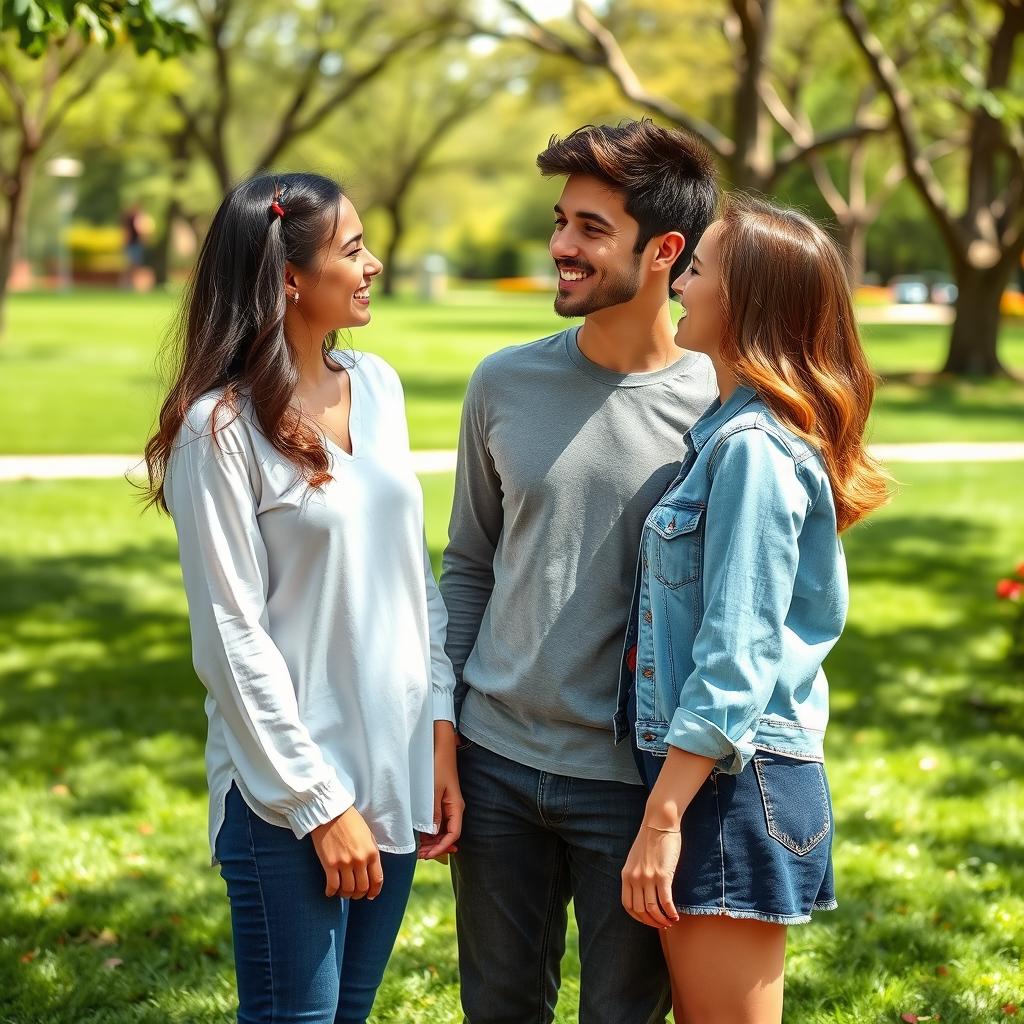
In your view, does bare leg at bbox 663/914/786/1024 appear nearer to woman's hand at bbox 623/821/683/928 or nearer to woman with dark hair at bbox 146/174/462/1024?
woman's hand at bbox 623/821/683/928

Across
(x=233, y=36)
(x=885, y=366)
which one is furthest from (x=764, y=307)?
(x=233, y=36)

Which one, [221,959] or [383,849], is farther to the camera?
[221,959]

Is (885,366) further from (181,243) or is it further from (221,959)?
(181,243)

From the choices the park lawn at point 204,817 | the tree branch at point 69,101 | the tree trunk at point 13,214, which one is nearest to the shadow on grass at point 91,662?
the park lawn at point 204,817

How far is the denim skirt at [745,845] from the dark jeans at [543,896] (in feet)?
0.88

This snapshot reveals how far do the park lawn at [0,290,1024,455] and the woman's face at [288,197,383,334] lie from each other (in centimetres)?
318

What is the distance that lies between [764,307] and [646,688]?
25.3 inches

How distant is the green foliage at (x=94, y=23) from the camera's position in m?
4.12

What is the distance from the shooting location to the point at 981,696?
6.65 m

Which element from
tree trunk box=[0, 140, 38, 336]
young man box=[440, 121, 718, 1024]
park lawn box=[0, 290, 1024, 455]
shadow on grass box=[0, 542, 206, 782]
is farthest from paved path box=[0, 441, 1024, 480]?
tree trunk box=[0, 140, 38, 336]

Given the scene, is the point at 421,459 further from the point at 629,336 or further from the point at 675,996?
the point at 675,996

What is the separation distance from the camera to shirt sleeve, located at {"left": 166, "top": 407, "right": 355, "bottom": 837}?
2.25 m

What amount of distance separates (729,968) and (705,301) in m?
1.07

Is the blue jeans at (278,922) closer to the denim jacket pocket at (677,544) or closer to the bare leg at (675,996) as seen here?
the bare leg at (675,996)
